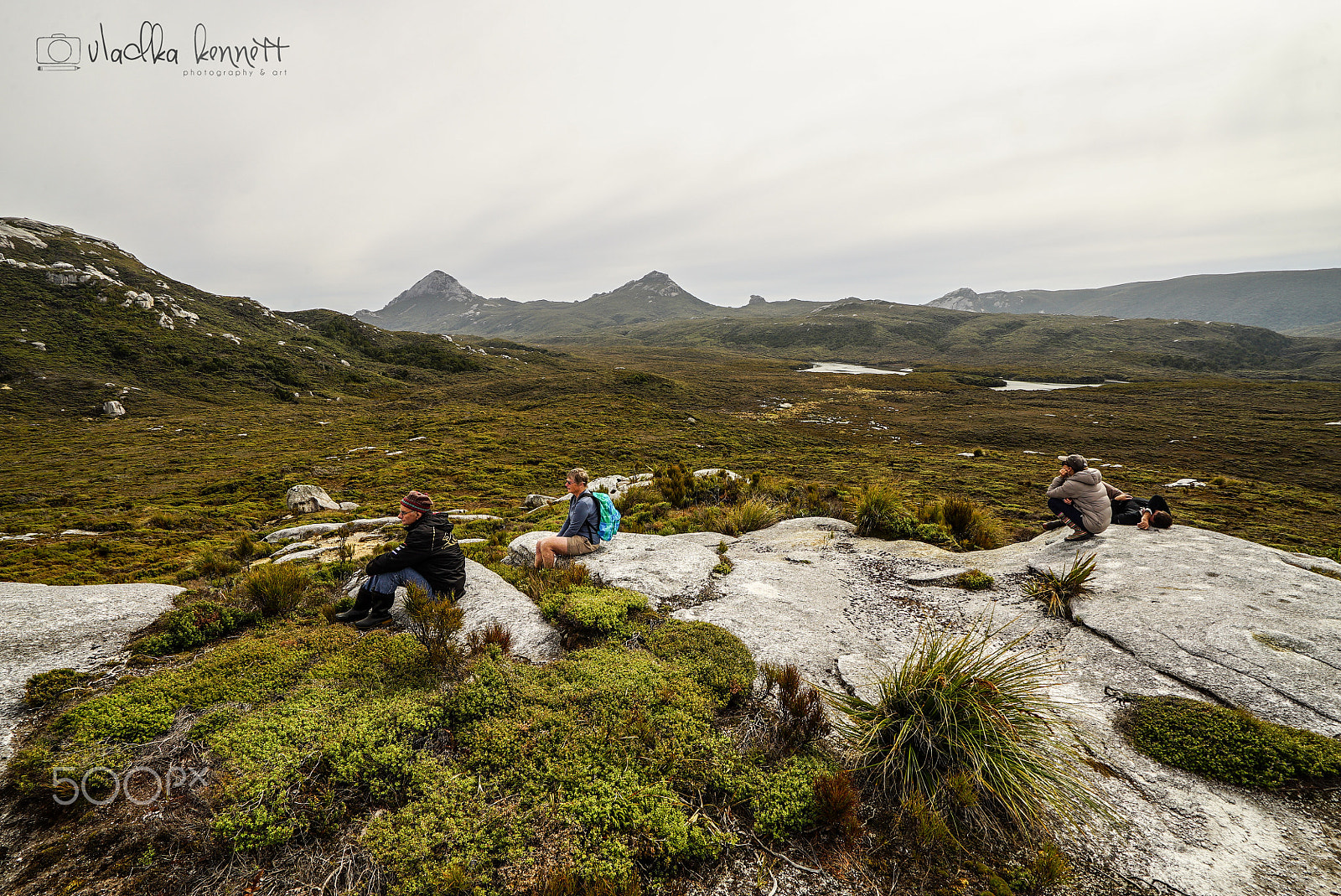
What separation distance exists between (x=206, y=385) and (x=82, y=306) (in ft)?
78.6

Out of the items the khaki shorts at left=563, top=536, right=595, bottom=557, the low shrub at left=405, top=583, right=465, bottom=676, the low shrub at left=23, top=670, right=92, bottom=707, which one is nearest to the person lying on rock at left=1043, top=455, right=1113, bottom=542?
the khaki shorts at left=563, top=536, right=595, bottom=557

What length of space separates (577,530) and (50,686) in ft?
21.3

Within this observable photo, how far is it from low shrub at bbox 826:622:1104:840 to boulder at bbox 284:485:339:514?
63.5 ft

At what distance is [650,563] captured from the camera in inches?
346

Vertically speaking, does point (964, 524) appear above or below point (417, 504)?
below

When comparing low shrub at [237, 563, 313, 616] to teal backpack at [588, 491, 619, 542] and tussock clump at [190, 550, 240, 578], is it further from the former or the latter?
teal backpack at [588, 491, 619, 542]

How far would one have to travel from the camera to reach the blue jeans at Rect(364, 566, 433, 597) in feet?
21.8

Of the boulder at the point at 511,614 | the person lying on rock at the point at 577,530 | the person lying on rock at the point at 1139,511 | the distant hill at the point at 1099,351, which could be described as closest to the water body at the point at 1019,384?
the distant hill at the point at 1099,351

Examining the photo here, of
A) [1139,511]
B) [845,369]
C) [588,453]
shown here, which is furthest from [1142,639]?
[845,369]

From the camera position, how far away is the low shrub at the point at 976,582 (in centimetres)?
786

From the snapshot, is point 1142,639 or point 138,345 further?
point 138,345

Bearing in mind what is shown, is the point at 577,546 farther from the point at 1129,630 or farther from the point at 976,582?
the point at 1129,630

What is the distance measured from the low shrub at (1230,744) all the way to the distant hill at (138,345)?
64030 mm

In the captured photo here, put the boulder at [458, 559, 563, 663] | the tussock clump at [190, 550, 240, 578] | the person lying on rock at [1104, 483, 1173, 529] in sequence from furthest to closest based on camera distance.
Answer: the tussock clump at [190, 550, 240, 578]
the person lying on rock at [1104, 483, 1173, 529]
the boulder at [458, 559, 563, 663]
